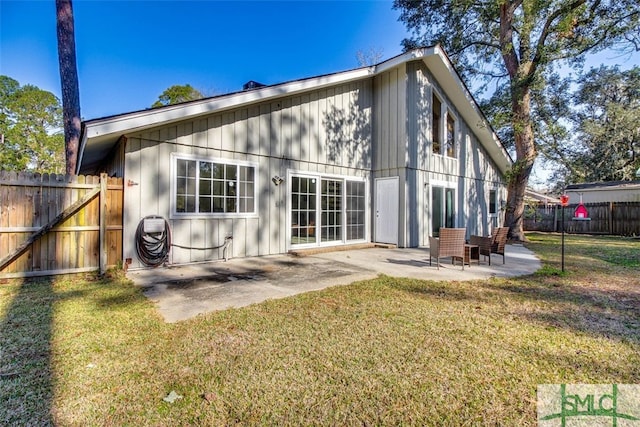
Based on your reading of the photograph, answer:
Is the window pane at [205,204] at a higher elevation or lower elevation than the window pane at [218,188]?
lower

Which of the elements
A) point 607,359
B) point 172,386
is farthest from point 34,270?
point 607,359

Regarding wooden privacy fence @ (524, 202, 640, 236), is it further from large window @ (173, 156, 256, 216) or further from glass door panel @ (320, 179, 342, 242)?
large window @ (173, 156, 256, 216)

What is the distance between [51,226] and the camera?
5.17 metres

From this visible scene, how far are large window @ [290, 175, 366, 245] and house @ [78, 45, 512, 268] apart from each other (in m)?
0.03

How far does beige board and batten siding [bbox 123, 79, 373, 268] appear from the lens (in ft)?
20.1

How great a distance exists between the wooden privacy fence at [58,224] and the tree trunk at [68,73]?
4733mm

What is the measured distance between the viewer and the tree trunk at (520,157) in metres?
11.6

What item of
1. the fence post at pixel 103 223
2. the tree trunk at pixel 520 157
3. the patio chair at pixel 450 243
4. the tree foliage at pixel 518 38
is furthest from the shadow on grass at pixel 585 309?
the tree foliage at pixel 518 38

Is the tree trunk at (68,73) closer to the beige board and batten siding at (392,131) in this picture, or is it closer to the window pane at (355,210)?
the window pane at (355,210)

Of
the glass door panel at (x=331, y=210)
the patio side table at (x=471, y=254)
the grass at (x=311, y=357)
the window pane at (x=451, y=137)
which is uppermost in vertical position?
the window pane at (x=451, y=137)

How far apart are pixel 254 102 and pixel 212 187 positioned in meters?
2.36

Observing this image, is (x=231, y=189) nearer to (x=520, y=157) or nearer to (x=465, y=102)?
(x=465, y=102)

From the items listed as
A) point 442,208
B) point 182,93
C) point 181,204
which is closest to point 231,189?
point 181,204

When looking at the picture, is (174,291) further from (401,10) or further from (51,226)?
(401,10)
